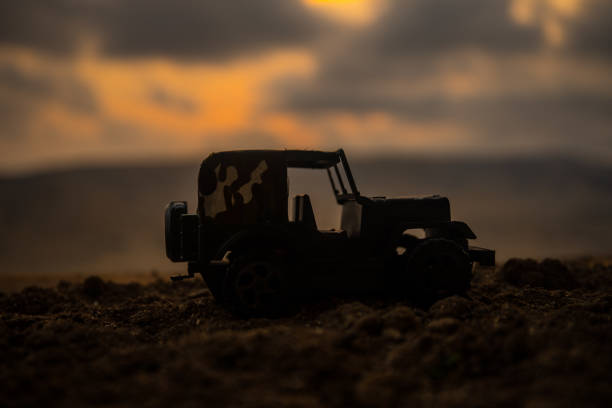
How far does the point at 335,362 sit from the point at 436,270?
122 inches

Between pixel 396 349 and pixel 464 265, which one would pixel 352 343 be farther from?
pixel 464 265

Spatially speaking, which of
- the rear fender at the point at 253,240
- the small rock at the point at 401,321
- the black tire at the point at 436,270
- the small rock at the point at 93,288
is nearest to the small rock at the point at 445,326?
the small rock at the point at 401,321

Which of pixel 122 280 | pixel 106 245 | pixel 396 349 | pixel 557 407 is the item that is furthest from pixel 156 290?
pixel 106 245

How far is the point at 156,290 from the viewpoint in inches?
456

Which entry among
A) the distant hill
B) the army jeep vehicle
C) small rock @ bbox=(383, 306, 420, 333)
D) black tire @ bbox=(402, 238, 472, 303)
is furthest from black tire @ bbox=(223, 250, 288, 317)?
the distant hill

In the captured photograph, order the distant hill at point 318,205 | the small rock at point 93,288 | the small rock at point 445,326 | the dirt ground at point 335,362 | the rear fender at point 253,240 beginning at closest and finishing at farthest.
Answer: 1. the dirt ground at point 335,362
2. the small rock at point 445,326
3. the rear fender at point 253,240
4. the small rock at point 93,288
5. the distant hill at point 318,205

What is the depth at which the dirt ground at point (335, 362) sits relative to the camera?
3977 mm

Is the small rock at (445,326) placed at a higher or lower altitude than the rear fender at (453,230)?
lower

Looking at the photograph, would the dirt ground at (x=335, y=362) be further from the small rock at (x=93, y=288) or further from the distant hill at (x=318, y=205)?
the distant hill at (x=318, y=205)

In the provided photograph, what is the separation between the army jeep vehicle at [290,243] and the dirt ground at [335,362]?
1.75 ft

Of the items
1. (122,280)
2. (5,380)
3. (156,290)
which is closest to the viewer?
(5,380)

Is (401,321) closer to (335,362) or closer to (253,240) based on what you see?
(335,362)

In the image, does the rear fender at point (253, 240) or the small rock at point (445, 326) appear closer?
the small rock at point (445, 326)

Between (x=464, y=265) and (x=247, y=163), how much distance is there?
345cm
